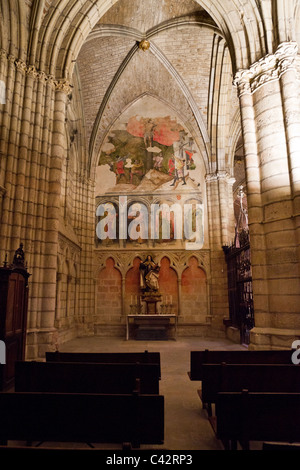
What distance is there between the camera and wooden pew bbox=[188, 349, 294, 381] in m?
4.37

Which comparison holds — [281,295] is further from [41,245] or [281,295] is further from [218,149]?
[218,149]

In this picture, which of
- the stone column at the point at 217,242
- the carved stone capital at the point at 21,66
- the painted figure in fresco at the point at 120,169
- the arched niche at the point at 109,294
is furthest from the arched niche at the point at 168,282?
the carved stone capital at the point at 21,66

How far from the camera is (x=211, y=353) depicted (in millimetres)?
4461

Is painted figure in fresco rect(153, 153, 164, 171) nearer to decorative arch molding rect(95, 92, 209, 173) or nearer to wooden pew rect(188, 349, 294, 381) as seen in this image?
decorative arch molding rect(95, 92, 209, 173)

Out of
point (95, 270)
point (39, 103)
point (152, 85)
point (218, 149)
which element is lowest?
point (95, 270)

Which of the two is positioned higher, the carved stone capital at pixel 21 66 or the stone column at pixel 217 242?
the carved stone capital at pixel 21 66

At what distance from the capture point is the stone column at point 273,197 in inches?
261

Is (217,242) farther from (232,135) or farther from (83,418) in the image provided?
(83,418)

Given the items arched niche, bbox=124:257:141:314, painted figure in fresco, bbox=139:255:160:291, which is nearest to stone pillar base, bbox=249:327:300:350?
painted figure in fresco, bbox=139:255:160:291

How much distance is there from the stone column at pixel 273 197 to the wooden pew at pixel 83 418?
508 cm

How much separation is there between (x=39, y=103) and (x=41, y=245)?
12.9 ft

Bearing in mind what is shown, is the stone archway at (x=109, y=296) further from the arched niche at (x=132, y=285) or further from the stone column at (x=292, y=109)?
the stone column at (x=292, y=109)

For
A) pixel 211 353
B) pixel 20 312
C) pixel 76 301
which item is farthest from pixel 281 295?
pixel 76 301

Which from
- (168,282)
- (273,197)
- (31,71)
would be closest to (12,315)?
(273,197)
